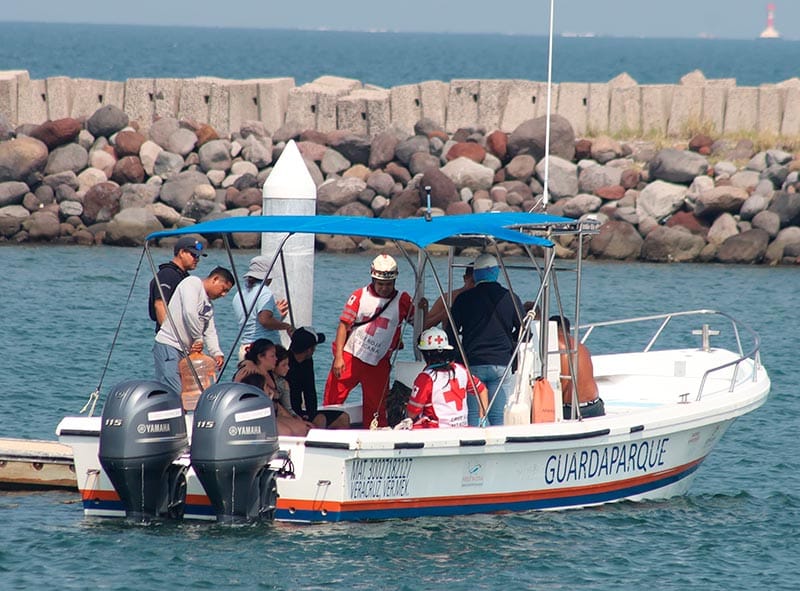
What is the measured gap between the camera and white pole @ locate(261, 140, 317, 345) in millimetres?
12406

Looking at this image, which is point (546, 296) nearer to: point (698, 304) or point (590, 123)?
point (698, 304)

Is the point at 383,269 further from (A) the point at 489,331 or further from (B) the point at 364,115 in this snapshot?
(B) the point at 364,115

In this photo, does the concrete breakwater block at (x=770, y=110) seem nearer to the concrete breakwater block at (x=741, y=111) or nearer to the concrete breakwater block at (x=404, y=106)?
the concrete breakwater block at (x=741, y=111)

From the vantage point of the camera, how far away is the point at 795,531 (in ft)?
35.4

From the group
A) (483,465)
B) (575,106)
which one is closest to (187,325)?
(483,465)

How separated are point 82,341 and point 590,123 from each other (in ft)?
45.0

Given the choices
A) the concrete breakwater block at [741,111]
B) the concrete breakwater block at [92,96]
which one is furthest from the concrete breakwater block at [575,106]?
the concrete breakwater block at [92,96]

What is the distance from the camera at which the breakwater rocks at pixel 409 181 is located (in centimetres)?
2455

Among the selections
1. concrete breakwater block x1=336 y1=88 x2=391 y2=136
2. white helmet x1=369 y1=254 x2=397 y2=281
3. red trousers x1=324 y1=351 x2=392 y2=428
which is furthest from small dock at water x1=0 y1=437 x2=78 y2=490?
concrete breakwater block x1=336 y1=88 x2=391 y2=136

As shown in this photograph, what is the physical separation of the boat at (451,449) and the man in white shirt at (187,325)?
1.18 feet

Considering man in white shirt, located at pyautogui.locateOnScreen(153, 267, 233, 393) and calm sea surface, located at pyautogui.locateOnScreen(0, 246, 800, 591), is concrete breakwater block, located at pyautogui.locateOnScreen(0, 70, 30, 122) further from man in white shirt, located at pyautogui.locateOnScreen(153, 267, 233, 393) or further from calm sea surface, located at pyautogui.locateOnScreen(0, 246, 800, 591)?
man in white shirt, located at pyautogui.locateOnScreen(153, 267, 233, 393)

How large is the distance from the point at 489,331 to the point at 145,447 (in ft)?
8.13

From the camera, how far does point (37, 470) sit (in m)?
10.9

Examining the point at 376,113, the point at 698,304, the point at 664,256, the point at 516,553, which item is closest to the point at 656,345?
the point at 698,304
